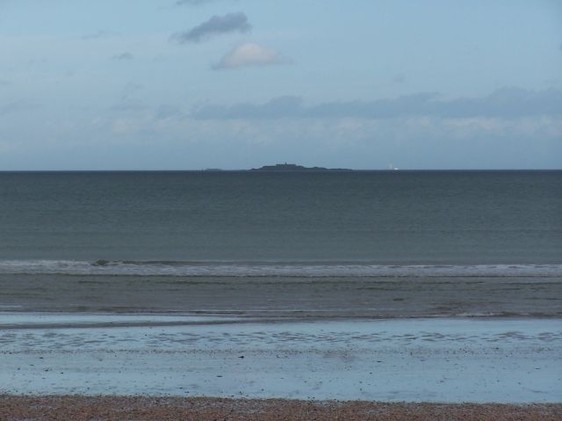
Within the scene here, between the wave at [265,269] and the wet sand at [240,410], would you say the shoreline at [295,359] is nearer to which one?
the wet sand at [240,410]

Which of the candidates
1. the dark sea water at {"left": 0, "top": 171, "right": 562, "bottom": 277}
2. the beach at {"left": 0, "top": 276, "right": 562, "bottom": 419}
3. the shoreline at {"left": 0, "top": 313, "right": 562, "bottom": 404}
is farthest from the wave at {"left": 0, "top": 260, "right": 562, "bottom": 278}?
the shoreline at {"left": 0, "top": 313, "right": 562, "bottom": 404}

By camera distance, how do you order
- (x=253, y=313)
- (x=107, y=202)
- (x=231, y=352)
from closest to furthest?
(x=231, y=352) < (x=253, y=313) < (x=107, y=202)

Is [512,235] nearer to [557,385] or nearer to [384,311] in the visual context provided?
[384,311]

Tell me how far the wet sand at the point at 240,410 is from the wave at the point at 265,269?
15.6 metres


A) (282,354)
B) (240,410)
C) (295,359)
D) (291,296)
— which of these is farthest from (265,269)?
(240,410)

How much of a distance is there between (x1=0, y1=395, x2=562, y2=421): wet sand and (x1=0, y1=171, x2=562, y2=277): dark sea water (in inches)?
637

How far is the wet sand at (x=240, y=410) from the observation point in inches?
348

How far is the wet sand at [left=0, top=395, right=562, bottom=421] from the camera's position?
885 centimetres

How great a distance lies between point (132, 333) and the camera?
14531mm

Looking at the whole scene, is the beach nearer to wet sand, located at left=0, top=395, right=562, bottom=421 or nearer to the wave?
wet sand, located at left=0, top=395, right=562, bottom=421

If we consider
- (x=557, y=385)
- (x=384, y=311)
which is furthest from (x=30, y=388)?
(x=384, y=311)

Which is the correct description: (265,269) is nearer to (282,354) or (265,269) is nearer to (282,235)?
(282,354)

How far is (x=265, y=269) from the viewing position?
27688 millimetres

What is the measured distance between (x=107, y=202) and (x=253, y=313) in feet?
207
